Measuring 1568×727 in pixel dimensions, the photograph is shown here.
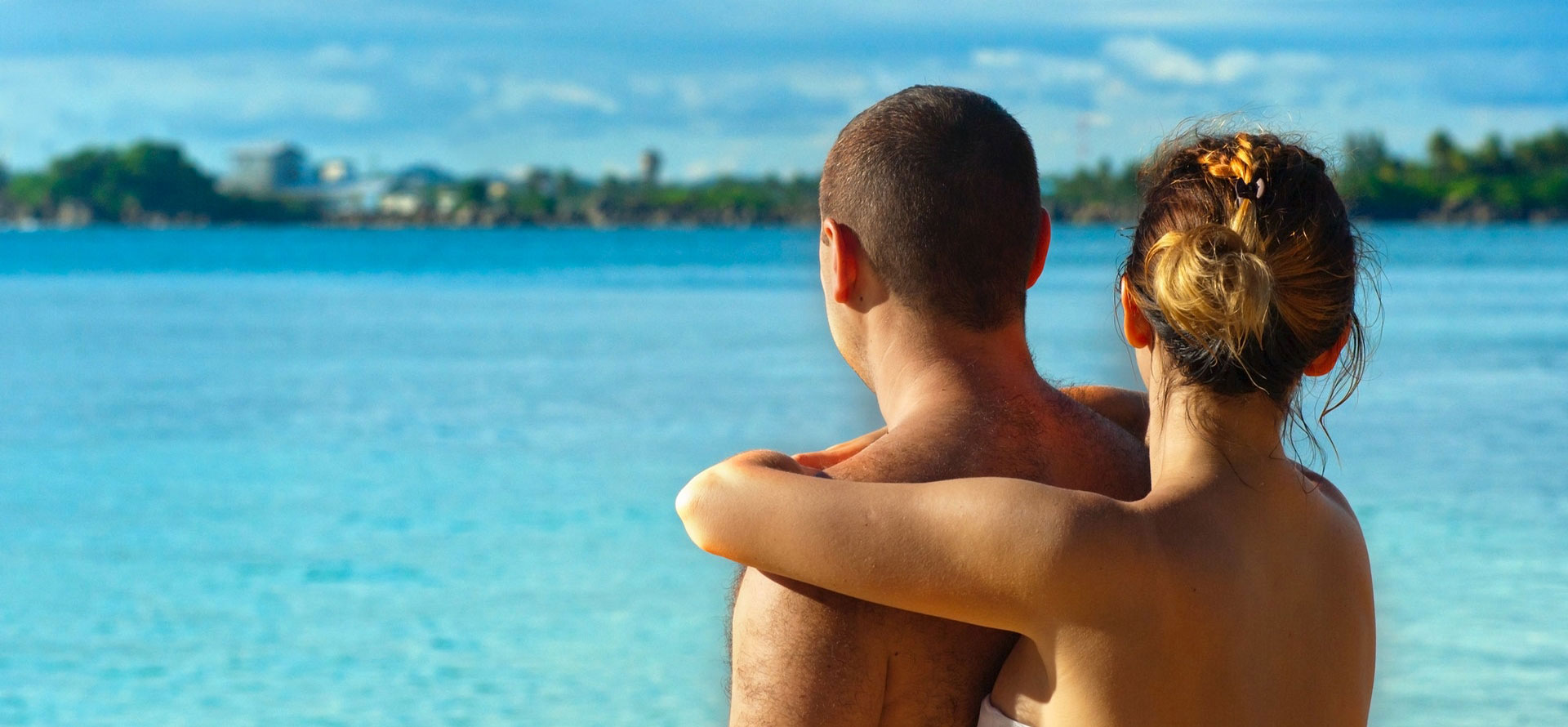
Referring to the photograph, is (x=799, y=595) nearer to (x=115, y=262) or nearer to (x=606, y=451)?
(x=606, y=451)

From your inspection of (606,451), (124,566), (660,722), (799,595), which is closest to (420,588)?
(124,566)

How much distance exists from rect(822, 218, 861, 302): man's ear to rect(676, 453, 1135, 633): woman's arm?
0.30 meters

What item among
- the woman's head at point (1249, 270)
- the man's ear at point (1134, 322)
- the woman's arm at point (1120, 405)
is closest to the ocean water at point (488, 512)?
the woman's arm at point (1120, 405)

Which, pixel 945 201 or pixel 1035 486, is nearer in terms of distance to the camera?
pixel 1035 486

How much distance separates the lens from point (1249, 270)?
179 centimetres

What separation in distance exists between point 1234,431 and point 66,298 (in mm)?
48423

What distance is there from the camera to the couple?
5.89 ft

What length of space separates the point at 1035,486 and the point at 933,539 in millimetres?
134

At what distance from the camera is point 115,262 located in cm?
7631

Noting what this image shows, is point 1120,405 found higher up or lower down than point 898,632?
higher up

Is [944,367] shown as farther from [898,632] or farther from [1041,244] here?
[898,632]

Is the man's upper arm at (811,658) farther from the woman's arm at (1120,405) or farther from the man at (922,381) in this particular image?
the woman's arm at (1120,405)

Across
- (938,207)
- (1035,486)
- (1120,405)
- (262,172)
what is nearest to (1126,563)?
(1035,486)

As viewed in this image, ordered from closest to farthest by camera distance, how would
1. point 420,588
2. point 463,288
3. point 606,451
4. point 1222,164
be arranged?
1. point 1222,164
2. point 420,588
3. point 606,451
4. point 463,288
